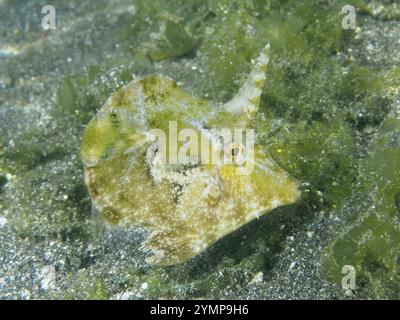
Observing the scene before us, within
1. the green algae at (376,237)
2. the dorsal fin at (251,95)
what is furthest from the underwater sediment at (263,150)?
the dorsal fin at (251,95)

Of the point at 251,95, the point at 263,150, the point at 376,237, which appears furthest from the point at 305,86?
the point at 376,237

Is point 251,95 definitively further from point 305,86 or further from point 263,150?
point 305,86

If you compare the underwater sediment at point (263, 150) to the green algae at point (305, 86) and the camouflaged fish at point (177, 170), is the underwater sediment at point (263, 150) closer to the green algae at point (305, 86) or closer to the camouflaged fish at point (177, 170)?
the green algae at point (305, 86)

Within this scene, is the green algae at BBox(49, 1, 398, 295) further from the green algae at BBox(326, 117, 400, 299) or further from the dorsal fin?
the dorsal fin

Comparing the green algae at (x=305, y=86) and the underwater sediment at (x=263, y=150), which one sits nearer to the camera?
the underwater sediment at (x=263, y=150)

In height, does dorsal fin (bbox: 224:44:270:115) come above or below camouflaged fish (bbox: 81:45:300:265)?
above

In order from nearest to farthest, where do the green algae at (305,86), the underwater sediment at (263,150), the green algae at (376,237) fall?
the green algae at (376,237)
the underwater sediment at (263,150)
the green algae at (305,86)

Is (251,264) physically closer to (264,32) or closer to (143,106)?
(143,106)

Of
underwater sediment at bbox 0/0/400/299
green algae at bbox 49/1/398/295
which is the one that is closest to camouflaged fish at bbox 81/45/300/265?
underwater sediment at bbox 0/0/400/299
